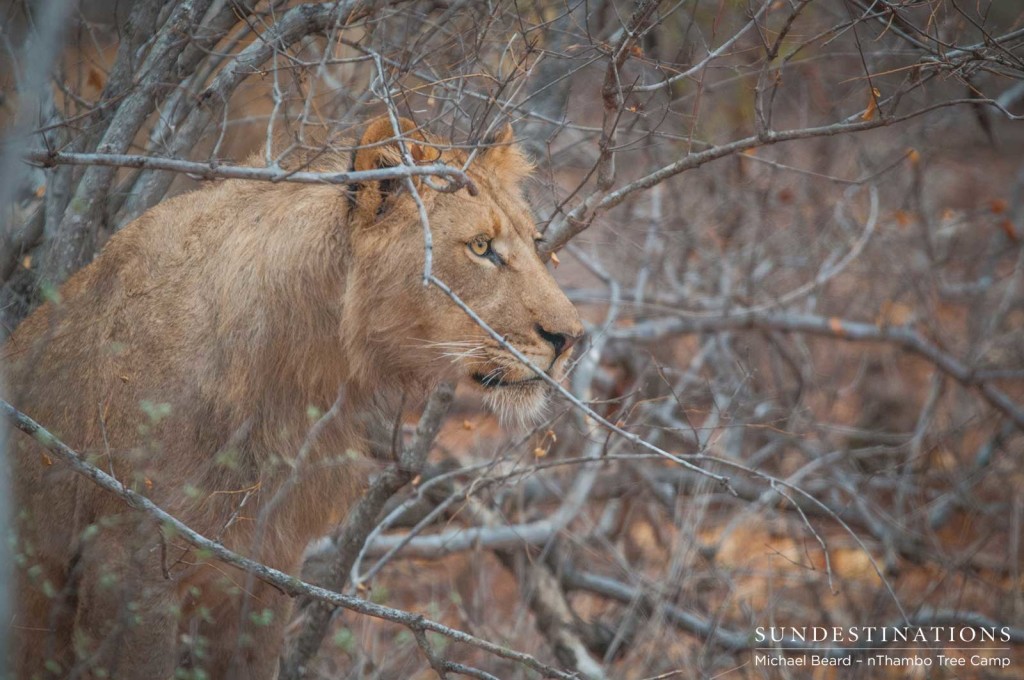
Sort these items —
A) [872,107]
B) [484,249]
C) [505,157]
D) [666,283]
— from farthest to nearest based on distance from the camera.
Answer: [666,283], [505,157], [484,249], [872,107]

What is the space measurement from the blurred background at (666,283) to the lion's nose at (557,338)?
0.41m

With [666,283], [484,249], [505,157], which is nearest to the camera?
[484,249]

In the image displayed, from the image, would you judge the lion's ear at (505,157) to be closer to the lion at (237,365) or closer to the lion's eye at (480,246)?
the lion at (237,365)

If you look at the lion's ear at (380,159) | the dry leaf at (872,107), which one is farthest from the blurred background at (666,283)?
the lion's ear at (380,159)

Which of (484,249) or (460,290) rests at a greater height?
(484,249)

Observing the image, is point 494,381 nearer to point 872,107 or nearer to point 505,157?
point 505,157

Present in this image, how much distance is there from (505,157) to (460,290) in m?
0.66

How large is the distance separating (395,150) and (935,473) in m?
4.58

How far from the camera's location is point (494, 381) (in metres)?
3.38

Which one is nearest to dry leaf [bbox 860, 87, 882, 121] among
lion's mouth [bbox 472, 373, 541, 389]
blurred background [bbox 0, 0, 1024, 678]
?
blurred background [bbox 0, 0, 1024, 678]

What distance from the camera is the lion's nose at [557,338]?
10.7 ft

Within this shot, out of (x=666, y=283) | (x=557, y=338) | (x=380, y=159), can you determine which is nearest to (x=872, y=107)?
Result: (x=557, y=338)

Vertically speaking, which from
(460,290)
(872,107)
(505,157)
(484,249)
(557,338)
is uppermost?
(505,157)

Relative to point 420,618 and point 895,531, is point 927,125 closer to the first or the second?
point 895,531
